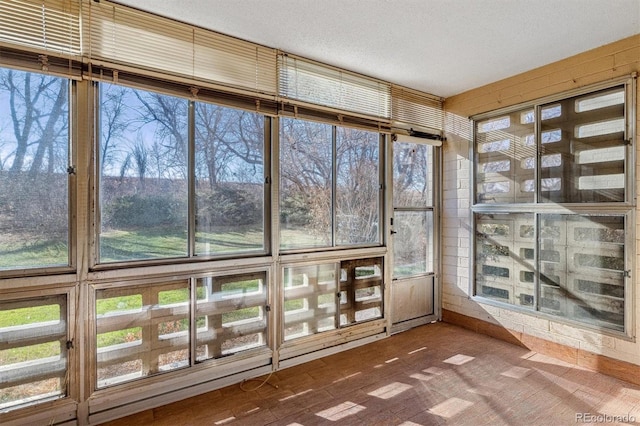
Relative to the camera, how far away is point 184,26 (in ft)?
8.48

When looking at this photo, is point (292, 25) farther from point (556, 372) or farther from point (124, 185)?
point (556, 372)

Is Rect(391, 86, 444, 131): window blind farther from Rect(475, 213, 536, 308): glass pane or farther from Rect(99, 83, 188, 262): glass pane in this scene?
Rect(99, 83, 188, 262): glass pane

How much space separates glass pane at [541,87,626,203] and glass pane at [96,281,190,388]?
3537mm

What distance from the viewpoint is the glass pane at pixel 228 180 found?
107 inches

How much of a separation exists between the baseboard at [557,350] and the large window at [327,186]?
153 centimetres

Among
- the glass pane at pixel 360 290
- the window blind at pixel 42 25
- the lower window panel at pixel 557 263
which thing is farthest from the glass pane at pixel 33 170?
the lower window panel at pixel 557 263

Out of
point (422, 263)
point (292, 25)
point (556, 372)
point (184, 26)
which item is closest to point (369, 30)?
point (292, 25)

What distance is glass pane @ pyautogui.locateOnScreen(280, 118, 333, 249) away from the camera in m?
3.12

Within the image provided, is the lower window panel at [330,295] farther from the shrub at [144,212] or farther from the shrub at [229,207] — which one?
the shrub at [144,212]

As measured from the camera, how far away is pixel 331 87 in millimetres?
3369

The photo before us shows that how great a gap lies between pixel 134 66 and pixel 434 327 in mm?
4054

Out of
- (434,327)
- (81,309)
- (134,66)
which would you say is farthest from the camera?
(434,327)

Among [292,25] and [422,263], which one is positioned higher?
[292,25]

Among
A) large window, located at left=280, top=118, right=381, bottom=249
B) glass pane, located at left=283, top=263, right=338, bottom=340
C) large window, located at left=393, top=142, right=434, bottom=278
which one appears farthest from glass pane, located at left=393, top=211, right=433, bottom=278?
glass pane, located at left=283, top=263, right=338, bottom=340
